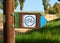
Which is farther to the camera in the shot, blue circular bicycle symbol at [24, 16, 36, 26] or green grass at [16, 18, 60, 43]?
green grass at [16, 18, 60, 43]

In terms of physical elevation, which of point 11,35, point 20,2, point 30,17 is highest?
point 20,2

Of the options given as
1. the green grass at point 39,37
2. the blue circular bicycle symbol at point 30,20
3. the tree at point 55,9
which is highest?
A: the tree at point 55,9

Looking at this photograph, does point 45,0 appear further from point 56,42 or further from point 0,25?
A: point 56,42

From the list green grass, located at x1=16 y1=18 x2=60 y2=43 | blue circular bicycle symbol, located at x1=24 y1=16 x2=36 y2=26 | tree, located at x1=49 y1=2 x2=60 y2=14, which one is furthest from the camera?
tree, located at x1=49 y1=2 x2=60 y2=14

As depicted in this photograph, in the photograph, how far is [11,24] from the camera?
3.90m

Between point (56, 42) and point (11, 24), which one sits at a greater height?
point (11, 24)

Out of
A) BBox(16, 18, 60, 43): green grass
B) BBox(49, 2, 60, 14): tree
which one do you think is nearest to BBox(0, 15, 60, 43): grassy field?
BBox(16, 18, 60, 43): green grass

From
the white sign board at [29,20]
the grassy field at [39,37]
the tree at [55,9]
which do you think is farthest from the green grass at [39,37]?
the tree at [55,9]

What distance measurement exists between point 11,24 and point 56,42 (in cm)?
594

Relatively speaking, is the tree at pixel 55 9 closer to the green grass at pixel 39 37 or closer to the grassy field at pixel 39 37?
the grassy field at pixel 39 37

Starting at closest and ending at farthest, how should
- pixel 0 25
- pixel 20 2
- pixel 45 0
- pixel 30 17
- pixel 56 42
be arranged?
pixel 30 17, pixel 56 42, pixel 0 25, pixel 20 2, pixel 45 0

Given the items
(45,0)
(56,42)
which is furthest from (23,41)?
(45,0)

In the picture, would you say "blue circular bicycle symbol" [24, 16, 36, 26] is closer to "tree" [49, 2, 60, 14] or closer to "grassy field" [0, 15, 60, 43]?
"grassy field" [0, 15, 60, 43]

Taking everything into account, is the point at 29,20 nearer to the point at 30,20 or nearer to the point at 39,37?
the point at 30,20
